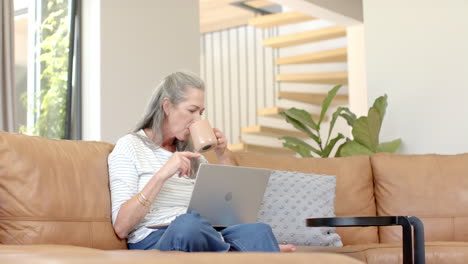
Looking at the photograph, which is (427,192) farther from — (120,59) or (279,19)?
(279,19)

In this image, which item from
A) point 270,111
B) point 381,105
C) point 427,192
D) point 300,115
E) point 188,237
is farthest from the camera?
point 270,111

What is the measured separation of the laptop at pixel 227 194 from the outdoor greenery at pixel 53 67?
2.72m

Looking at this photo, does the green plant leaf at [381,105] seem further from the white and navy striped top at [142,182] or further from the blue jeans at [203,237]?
the blue jeans at [203,237]

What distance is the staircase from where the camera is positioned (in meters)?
7.64

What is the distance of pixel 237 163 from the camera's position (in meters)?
3.22

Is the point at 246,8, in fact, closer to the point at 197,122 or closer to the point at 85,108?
the point at 85,108

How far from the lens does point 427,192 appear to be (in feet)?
11.1

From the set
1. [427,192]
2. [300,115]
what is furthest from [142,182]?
[300,115]

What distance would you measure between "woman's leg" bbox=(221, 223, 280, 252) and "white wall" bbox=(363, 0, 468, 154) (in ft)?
8.78

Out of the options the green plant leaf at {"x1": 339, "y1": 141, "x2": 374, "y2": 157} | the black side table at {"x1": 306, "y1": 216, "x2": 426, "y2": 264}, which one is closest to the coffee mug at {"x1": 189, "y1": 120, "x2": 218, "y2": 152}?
the black side table at {"x1": 306, "y1": 216, "x2": 426, "y2": 264}

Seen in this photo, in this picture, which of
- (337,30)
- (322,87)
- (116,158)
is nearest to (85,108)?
(116,158)

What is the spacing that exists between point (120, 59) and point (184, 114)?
2430 mm

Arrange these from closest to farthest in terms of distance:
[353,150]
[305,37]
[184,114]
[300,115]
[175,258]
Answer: [175,258] → [184,114] → [353,150] → [300,115] → [305,37]

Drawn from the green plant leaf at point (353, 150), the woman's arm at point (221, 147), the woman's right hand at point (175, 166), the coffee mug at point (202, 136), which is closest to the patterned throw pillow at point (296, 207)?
the woman's arm at point (221, 147)
